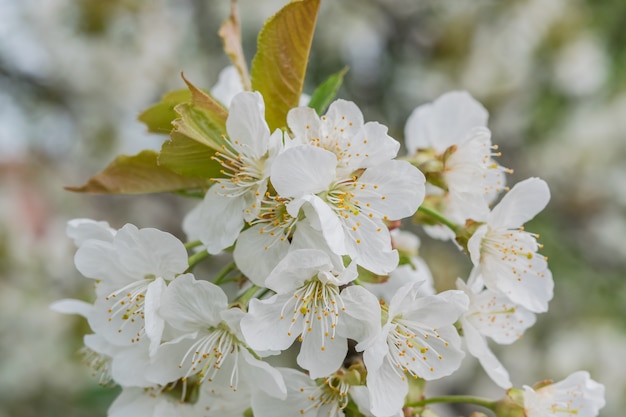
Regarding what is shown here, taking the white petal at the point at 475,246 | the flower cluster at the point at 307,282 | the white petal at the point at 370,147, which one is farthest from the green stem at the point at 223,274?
the white petal at the point at 475,246

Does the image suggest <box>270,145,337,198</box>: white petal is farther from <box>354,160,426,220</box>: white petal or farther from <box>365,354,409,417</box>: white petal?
<box>365,354,409,417</box>: white petal

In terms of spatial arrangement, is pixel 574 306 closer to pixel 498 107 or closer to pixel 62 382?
pixel 498 107

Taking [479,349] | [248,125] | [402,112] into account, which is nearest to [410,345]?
[479,349]

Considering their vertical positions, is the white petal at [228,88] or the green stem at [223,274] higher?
the white petal at [228,88]

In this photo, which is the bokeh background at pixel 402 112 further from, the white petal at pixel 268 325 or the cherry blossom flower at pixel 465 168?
the white petal at pixel 268 325

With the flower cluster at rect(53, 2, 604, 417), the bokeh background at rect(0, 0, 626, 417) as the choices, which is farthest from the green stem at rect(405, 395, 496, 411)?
the bokeh background at rect(0, 0, 626, 417)

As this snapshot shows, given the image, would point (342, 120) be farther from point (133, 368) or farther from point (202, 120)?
point (133, 368)
